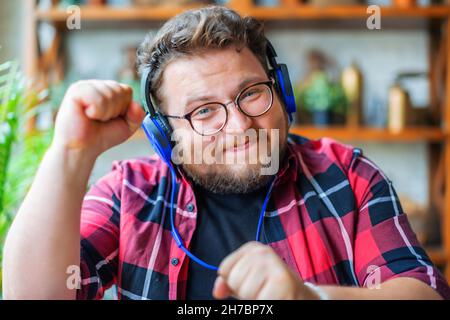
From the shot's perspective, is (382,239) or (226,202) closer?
(382,239)

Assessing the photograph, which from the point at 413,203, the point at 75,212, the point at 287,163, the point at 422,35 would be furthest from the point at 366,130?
the point at 75,212

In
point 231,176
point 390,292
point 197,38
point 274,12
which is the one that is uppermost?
point 274,12

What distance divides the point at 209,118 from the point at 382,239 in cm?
35

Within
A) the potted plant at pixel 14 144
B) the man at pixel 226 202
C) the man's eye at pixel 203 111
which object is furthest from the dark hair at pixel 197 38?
the potted plant at pixel 14 144

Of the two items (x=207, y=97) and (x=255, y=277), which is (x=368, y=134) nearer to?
Result: (x=207, y=97)

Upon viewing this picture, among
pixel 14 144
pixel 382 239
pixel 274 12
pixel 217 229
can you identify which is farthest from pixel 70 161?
pixel 274 12

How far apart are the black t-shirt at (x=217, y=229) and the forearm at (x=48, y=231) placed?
0.26 meters

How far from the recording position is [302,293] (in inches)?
21.0

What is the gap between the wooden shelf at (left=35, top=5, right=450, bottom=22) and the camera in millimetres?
2086

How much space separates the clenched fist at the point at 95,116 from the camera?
1.99ft

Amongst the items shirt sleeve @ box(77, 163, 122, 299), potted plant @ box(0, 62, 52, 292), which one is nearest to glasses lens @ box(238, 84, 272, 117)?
shirt sleeve @ box(77, 163, 122, 299)

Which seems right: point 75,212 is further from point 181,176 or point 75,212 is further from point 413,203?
point 413,203

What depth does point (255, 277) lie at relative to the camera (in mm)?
508

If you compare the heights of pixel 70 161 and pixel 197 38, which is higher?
pixel 197 38
